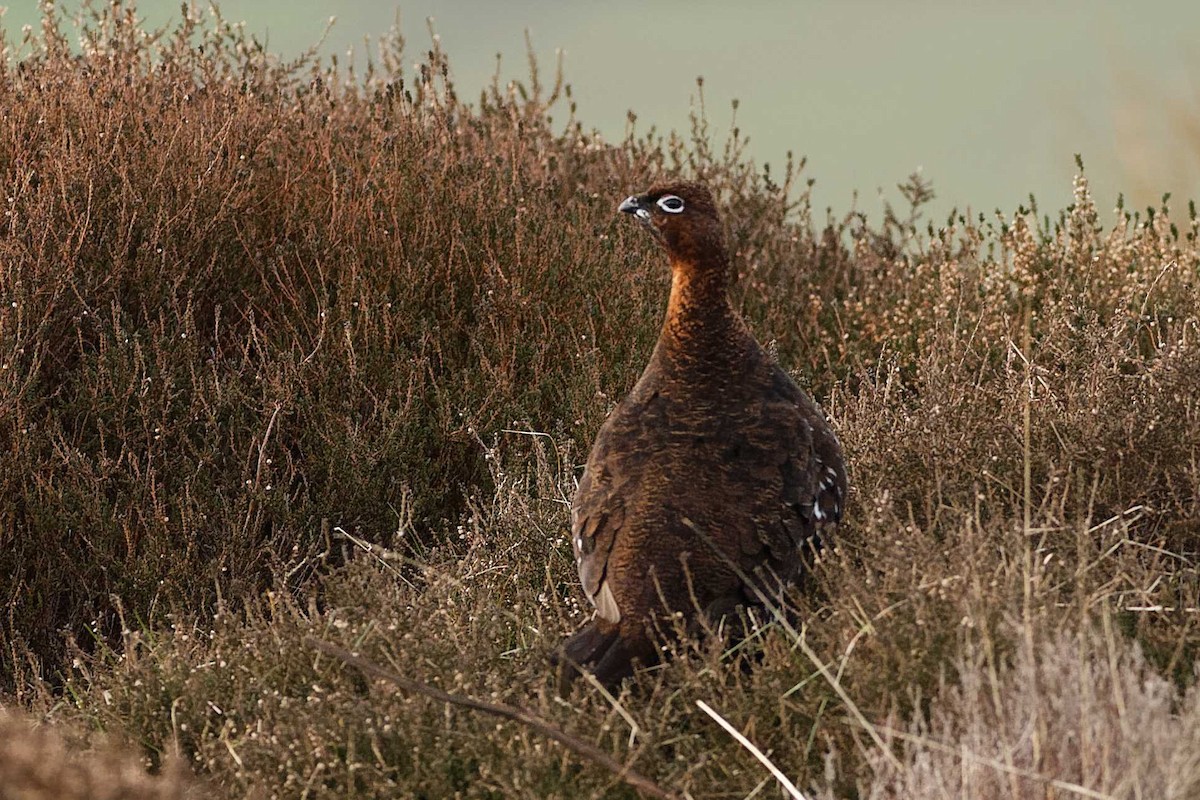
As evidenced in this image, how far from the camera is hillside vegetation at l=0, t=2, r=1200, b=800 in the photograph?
10.1ft

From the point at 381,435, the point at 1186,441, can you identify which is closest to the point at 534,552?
the point at 381,435

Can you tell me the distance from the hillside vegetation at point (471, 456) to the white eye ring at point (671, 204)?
34.6 inches

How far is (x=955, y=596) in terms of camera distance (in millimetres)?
3217

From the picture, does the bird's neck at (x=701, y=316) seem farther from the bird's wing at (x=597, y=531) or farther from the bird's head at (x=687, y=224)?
the bird's wing at (x=597, y=531)

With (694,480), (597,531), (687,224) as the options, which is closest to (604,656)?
(597,531)

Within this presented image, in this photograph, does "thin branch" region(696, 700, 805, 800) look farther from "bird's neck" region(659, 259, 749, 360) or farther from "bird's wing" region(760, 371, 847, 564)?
"bird's neck" region(659, 259, 749, 360)

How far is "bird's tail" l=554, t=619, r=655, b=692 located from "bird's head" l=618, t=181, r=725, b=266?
0.96 meters

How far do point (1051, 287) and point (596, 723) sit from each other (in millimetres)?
3882

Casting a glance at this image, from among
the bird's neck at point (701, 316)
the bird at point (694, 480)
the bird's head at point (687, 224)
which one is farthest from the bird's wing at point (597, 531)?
the bird's head at point (687, 224)

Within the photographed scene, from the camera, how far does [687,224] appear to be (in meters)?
3.85

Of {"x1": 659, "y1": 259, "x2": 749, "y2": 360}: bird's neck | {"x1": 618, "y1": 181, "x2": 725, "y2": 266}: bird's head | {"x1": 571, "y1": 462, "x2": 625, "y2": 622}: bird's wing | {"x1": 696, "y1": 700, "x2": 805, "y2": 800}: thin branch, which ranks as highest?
{"x1": 618, "y1": 181, "x2": 725, "y2": 266}: bird's head

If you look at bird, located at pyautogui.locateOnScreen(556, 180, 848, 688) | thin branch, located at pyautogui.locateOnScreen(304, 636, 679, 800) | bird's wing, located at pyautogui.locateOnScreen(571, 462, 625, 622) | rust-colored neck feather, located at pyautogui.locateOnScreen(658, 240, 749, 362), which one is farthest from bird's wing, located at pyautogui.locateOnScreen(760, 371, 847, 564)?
thin branch, located at pyautogui.locateOnScreen(304, 636, 679, 800)

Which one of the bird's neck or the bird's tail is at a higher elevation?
the bird's neck

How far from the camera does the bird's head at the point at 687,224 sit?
3836 millimetres
